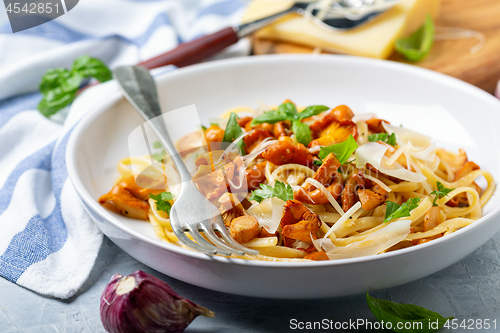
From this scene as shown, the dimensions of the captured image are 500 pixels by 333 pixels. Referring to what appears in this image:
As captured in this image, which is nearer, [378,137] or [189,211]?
[189,211]

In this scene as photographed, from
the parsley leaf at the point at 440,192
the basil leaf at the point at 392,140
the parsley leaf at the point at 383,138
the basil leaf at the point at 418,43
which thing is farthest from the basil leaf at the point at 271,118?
the basil leaf at the point at 418,43

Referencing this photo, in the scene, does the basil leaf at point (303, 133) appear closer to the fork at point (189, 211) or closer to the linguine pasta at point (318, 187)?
the linguine pasta at point (318, 187)

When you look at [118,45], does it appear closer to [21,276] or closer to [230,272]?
[21,276]

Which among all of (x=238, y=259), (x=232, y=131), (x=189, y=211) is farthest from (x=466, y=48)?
(x=238, y=259)

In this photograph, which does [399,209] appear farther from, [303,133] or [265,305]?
[265,305]

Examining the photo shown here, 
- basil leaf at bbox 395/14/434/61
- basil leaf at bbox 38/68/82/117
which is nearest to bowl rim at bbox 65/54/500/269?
basil leaf at bbox 395/14/434/61
